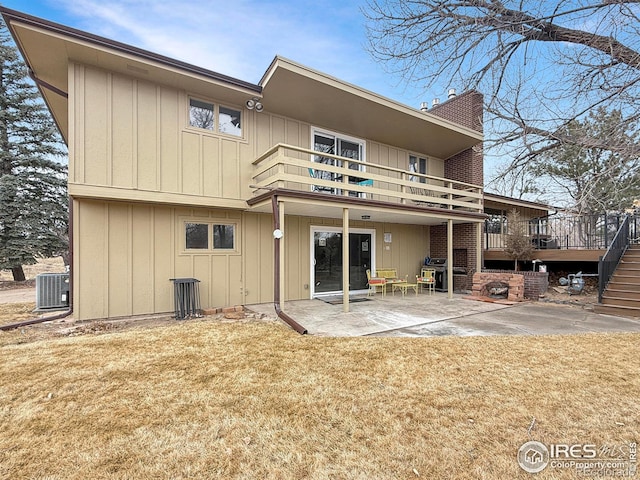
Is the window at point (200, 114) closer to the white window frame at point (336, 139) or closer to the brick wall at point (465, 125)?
the white window frame at point (336, 139)

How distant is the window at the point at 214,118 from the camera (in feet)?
24.5

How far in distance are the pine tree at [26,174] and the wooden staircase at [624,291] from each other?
19775 millimetres

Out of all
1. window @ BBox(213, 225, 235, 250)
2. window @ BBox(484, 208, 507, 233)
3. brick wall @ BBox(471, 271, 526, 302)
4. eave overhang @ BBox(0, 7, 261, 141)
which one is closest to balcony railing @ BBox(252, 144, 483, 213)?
window @ BBox(213, 225, 235, 250)

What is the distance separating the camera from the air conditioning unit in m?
7.24

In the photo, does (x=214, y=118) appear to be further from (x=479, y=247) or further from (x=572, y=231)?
(x=572, y=231)

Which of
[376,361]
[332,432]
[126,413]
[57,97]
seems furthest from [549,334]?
[57,97]

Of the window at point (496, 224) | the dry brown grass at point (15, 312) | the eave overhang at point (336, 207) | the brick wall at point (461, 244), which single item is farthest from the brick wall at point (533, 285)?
the dry brown grass at point (15, 312)

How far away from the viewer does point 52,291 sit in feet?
24.1

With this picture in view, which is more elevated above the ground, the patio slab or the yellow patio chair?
the yellow patio chair

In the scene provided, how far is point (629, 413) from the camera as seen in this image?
2859 millimetres

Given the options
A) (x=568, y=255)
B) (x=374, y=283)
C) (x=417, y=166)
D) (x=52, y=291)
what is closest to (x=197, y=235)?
(x=52, y=291)

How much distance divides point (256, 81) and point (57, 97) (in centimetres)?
490

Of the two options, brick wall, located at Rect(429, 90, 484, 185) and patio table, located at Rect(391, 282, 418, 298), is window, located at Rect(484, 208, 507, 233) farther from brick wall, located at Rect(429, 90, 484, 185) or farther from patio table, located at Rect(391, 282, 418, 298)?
patio table, located at Rect(391, 282, 418, 298)

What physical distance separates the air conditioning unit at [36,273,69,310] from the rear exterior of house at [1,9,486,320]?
67.0 inches
